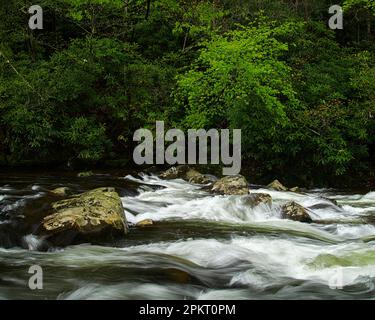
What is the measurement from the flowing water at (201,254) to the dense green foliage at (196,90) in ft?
14.8

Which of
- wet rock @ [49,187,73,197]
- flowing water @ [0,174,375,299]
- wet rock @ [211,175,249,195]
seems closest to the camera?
flowing water @ [0,174,375,299]

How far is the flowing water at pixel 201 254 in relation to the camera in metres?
5.83

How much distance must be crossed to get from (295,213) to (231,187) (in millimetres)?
2268

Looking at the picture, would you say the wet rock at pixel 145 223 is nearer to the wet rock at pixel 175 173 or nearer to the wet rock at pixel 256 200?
the wet rock at pixel 256 200

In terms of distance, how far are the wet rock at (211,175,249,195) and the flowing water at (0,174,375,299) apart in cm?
78

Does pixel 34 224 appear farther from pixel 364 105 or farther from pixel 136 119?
pixel 364 105

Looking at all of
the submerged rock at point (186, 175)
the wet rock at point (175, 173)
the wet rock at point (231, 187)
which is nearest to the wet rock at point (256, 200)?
the wet rock at point (231, 187)

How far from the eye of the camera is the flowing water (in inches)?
229

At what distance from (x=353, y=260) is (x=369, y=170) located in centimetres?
925

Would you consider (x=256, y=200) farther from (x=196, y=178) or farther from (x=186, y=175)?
(x=186, y=175)

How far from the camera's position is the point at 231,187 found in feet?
37.4

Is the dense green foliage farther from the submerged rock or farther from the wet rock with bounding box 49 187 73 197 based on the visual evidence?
the wet rock with bounding box 49 187 73 197

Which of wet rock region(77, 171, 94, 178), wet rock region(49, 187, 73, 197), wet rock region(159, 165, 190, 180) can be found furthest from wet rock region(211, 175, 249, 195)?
wet rock region(77, 171, 94, 178)

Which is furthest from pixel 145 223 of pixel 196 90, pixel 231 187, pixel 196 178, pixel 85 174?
pixel 196 90
